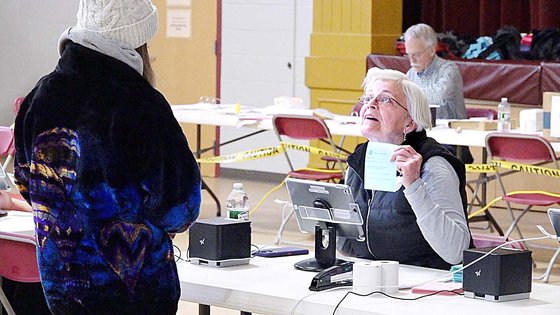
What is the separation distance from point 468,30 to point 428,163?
6.35 metres

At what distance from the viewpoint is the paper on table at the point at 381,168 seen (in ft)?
11.5

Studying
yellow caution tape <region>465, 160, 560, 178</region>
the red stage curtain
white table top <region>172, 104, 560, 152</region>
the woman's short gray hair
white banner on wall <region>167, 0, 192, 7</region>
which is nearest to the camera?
yellow caution tape <region>465, 160, 560, 178</region>

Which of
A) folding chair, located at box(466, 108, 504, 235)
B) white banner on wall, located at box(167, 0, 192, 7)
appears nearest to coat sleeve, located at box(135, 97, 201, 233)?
folding chair, located at box(466, 108, 504, 235)

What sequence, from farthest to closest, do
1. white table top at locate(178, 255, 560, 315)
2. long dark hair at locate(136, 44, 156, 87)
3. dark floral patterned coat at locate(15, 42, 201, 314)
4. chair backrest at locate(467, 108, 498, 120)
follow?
1. chair backrest at locate(467, 108, 498, 120)
2. white table top at locate(178, 255, 560, 315)
3. long dark hair at locate(136, 44, 156, 87)
4. dark floral patterned coat at locate(15, 42, 201, 314)

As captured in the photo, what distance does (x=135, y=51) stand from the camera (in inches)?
110

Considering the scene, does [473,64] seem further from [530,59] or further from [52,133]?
[52,133]

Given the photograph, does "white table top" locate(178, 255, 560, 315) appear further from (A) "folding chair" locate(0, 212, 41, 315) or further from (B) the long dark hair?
(B) the long dark hair

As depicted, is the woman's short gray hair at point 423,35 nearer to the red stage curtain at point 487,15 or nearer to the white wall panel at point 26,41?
the red stage curtain at point 487,15

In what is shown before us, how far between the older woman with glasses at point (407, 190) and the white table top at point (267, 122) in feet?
9.16

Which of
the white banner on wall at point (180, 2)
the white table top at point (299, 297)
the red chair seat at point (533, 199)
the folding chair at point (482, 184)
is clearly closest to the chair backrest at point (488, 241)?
the white table top at point (299, 297)

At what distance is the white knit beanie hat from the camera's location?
110 inches

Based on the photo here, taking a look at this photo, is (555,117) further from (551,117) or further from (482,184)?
(482,184)

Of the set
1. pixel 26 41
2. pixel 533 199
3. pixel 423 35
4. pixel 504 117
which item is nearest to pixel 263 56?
pixel 26 41

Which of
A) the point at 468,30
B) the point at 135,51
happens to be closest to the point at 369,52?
the point at 468,30
